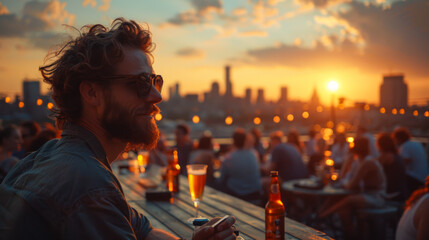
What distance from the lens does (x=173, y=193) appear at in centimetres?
268

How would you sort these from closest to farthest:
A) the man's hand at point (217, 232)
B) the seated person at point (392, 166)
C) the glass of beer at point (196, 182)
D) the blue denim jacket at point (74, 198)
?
the blue denim jacket at point (74, 198) < the man's hand at point (217, 232) < the glass of beer at point (196, 182) < the seated person at point (392, 166)

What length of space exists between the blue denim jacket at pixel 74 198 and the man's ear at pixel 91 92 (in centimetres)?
30

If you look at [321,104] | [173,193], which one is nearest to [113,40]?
[173,193]

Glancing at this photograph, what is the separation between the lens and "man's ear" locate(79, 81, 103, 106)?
49.5 inches

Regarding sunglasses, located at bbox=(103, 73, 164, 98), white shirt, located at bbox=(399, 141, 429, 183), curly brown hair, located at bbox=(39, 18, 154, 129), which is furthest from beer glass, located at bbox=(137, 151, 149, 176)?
white shirt, located at bbox=(399, 141, 429, 183)

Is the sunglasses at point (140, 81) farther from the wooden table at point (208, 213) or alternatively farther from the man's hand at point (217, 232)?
the wooden table at point (208, 213)

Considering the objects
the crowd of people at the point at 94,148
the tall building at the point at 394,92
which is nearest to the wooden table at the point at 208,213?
the crowd of people at the point at 94,148

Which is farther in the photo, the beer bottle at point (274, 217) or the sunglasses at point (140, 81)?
the beer bottle at point (274, 217)

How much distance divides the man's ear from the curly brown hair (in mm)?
19

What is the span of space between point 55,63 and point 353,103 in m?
6.70

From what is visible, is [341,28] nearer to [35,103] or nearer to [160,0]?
[160,0]

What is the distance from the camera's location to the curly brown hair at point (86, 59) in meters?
1.24

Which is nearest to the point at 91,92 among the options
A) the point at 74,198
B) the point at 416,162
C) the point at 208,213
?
the point at 74,198

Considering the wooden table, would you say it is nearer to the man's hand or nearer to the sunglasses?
the man's hand
